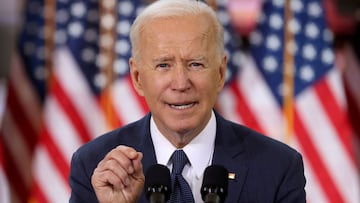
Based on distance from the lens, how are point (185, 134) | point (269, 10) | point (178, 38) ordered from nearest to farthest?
1. point (178, 38)
2. point (185, 134)
3. point (269, 10)

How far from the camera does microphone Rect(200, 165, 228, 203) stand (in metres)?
1.50

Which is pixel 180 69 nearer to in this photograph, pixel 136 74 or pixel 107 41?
pixel 136 74

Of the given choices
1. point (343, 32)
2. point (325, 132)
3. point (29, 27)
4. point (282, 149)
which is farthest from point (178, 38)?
point (343, 32)

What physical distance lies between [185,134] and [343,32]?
3074mm

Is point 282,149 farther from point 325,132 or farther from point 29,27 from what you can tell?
point 29,27

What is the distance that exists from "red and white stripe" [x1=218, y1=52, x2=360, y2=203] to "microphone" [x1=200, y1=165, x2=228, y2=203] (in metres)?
2.17

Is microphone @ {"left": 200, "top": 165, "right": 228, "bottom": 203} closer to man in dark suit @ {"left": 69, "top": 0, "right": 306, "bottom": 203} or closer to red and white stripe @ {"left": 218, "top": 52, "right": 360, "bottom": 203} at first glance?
man in dark suit @ {"left": 69, "top": 0, "right": 306, "bottom": 203}

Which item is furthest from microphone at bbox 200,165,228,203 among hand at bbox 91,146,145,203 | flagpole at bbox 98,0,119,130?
flagpole at bbox 98,0,119,130

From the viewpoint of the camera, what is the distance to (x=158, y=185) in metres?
1.54

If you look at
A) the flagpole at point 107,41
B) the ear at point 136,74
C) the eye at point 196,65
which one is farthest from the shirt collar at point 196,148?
the flagpole at point 107,41

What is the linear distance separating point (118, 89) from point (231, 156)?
1964 mm

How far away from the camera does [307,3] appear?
3900 mm

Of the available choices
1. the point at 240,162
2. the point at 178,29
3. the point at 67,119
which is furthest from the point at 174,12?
the point at 67,119

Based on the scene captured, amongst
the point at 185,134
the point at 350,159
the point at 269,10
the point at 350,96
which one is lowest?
the point at 350,159
